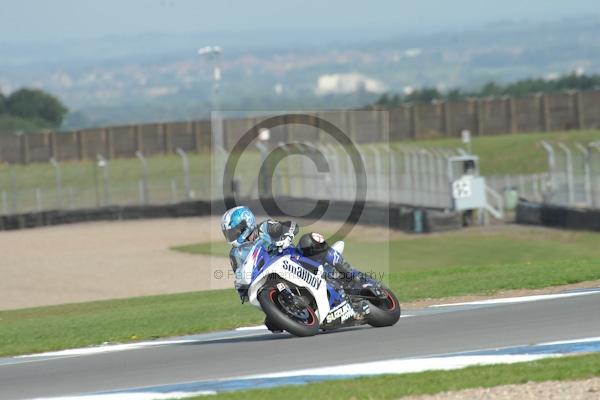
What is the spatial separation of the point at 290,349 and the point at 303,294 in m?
0.74

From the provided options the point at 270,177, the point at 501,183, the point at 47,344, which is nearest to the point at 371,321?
the point at 47,344

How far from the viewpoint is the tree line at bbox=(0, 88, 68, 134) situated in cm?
11631

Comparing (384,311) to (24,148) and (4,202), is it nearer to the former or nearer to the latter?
(4,202)

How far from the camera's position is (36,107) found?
119 m

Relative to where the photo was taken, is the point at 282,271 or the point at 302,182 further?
the point at 302,182

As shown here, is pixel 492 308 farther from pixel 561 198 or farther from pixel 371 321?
pixel 561 198

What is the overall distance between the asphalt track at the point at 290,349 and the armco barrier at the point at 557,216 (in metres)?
18.0

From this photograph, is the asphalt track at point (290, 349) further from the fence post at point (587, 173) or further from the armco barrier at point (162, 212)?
the armco barrier at point (162, 212)

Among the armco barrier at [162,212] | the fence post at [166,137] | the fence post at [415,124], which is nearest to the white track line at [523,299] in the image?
the armco barrier at [162,212]

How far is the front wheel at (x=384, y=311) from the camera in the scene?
12.9 metres

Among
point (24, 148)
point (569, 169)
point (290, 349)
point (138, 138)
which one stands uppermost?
point (138, 138)

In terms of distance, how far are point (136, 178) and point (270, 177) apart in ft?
61.8

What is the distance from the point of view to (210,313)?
16875 millimetres

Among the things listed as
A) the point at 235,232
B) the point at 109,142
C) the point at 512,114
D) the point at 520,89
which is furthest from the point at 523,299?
the point at 520,89
